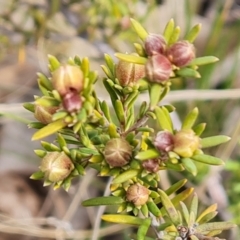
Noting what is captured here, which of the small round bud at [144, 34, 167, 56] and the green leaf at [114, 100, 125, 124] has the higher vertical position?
the small round bud at [144, 34, 167, 56]

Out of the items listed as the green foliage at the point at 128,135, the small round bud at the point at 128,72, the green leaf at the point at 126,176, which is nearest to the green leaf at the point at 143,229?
the green foliage at the point at 128,135

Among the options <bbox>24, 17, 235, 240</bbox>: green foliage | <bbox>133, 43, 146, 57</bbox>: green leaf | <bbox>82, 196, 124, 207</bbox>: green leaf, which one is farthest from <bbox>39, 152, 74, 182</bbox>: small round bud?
<bbox>133, 43, 146, 57</bbox>: green leaf

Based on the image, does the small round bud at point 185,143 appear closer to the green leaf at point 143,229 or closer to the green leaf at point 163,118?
the green leaf at point 163,118

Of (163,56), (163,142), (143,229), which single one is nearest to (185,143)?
(163,142)

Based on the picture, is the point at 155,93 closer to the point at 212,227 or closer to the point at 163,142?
the point at 163,142

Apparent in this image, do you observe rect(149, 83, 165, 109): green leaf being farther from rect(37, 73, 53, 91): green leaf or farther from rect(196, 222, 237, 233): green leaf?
rect(196, 222, 237, 233): green leaf

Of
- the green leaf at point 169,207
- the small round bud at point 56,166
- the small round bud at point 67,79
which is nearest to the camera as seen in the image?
the small round bud at point 67,79
